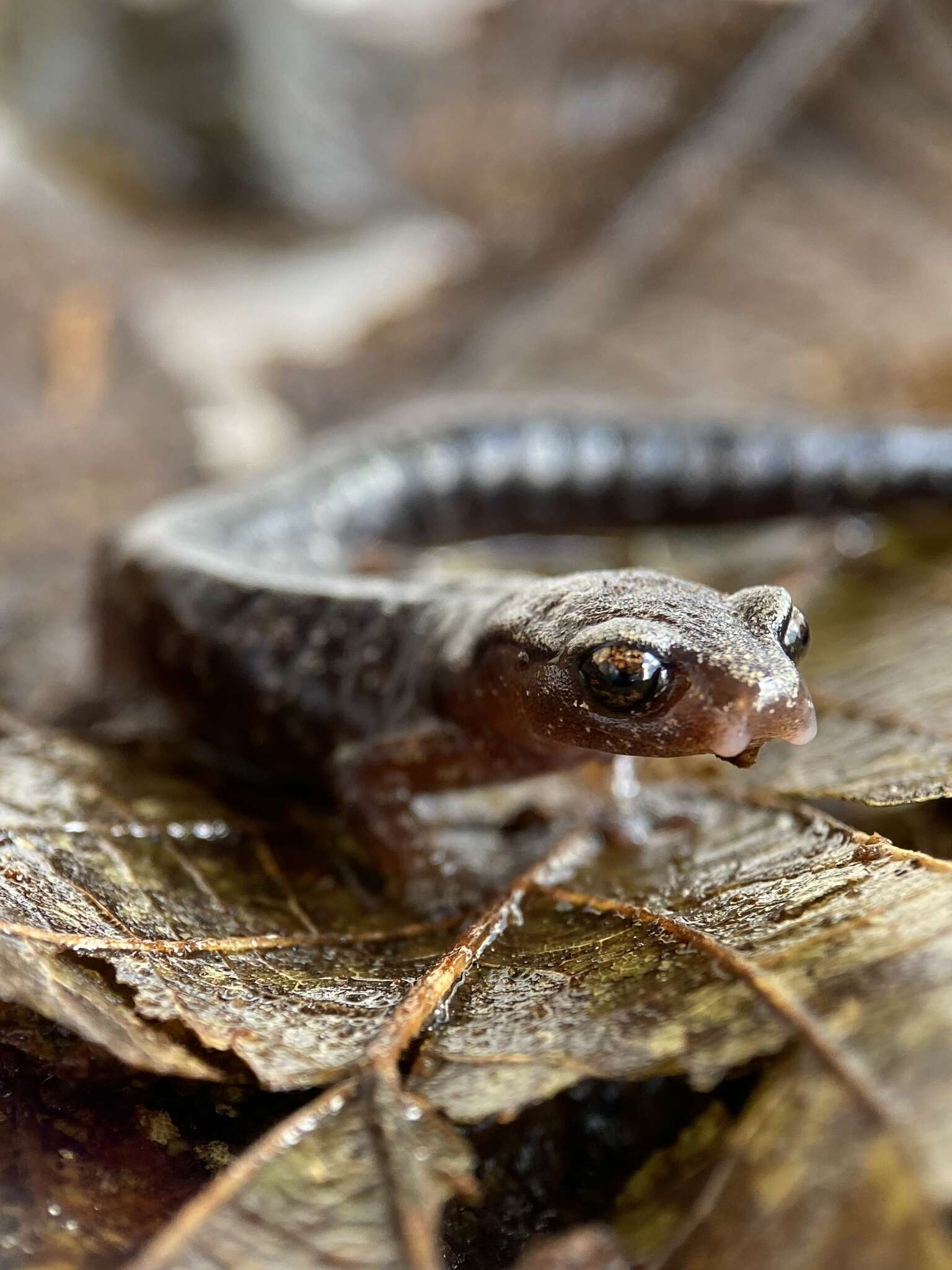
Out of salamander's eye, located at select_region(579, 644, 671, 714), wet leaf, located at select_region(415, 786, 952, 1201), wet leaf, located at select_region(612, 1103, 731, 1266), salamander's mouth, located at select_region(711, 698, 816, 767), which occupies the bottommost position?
wet leaf, located at select_region(612, 1103, 731, 1266)

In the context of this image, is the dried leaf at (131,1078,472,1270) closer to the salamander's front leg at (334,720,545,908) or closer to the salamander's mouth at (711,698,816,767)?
the salamander's mouth at (711,698,816,767)

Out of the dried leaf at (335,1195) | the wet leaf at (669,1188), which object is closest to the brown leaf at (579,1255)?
the wet leaf at (669,1188)

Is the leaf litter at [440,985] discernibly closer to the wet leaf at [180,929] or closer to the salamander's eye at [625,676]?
the wet leaf at [180,929]

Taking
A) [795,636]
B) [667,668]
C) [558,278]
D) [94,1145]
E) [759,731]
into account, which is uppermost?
[558,278]

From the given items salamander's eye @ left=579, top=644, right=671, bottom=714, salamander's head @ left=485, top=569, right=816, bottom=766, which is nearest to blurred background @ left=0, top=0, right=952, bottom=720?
salamander's head @ left=485, top=569, right=816, bottom=766

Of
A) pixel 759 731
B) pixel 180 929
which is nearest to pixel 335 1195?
pixel 180 929

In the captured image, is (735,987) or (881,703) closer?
(735,987)

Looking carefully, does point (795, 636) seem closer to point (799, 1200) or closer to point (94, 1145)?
point (799, 1200)
